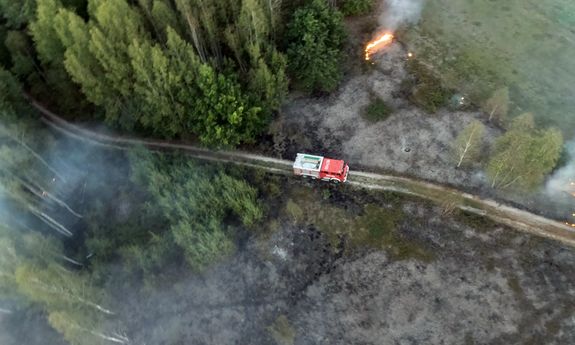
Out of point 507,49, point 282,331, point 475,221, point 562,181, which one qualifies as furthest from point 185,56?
point 562,181

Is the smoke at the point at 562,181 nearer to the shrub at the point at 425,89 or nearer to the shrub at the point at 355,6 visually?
the shrub at the point at 425,89

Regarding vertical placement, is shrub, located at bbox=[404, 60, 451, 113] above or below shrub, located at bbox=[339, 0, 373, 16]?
below

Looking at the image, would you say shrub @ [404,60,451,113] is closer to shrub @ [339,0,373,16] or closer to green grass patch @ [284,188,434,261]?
shrub @ [339,0,373,16]

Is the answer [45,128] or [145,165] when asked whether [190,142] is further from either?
[45,128]

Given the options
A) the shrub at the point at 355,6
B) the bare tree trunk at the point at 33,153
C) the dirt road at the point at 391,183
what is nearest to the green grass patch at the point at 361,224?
the dirt road at the point at 391,183

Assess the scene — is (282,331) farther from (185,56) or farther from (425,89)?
(425,89)

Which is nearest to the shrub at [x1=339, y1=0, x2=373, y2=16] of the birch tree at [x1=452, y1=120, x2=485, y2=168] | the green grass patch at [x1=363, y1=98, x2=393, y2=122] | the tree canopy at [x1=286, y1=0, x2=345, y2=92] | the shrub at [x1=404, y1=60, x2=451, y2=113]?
the tree canopy at [x1=286, y1=0, x2=345, y2=92]
